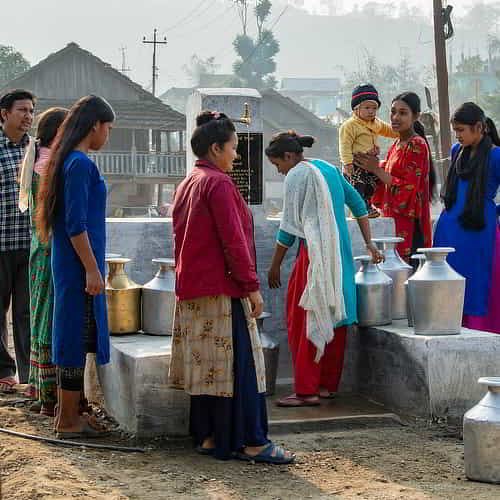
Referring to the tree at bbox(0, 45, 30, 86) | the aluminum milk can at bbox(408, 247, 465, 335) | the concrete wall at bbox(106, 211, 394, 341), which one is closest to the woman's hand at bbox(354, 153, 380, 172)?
the concrete wall at bbox(106, 211, 394, 341)

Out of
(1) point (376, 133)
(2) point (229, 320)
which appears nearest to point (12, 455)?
(2) point (229, 320)

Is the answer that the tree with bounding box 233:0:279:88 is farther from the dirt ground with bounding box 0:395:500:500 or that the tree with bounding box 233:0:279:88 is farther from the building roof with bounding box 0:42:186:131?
the dirt ground with bounding box 0:395:500:500

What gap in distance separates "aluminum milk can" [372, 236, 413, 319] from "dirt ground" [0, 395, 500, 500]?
127 cm

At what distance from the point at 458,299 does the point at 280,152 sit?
150 cm

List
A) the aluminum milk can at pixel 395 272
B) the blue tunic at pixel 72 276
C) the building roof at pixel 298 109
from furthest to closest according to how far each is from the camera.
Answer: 1. the building roof at pixel 298 109
2. the aluminum milk can at pixel 395 272
3. the blue tunic at pixel 72 276

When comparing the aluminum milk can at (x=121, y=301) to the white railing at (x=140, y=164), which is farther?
the white railing at (x=140, y=164)

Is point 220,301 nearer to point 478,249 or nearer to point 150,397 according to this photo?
point 150,397

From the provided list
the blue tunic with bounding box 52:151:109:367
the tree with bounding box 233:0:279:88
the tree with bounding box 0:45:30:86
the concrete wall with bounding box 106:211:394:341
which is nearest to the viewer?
the blue tunic with bounding box 52:151:109:367

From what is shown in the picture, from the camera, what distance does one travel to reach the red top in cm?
511

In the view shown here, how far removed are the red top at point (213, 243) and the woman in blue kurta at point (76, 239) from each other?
503 mm

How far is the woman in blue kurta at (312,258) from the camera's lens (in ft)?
21.3

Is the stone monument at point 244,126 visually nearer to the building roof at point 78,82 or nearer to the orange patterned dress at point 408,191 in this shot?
the orange patterned dress at point 408,191

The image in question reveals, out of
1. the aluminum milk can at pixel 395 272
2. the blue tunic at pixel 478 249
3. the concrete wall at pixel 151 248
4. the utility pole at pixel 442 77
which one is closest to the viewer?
the aluminum milk can at pixel 395 272

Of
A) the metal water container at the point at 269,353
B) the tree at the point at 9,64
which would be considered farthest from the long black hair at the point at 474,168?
the tree at the point at 9,64
